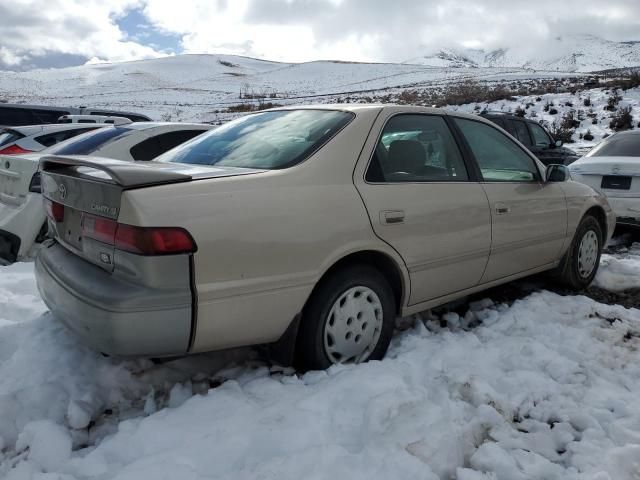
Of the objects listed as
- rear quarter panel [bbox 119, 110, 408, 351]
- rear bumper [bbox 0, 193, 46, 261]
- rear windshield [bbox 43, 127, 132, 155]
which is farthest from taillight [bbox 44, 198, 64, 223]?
rear windshield [bbox 43, 127, 132, 155]

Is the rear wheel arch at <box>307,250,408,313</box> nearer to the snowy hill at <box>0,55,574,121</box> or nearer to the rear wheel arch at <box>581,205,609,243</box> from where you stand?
the rear wheel arch at <box>581,205,609,243</box>

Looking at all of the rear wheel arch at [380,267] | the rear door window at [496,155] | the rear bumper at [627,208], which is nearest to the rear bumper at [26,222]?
the rear wheel arch at [380,267]

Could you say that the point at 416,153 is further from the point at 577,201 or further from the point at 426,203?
the point at 577,201

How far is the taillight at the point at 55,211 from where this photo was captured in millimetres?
2754

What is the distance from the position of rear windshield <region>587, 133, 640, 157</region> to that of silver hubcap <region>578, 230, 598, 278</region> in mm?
2589

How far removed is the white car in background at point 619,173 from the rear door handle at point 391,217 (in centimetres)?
426

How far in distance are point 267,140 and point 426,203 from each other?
0.99 m

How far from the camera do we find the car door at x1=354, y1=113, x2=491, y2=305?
288 centimetres

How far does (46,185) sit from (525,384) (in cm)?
281

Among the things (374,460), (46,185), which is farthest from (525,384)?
(46,185)

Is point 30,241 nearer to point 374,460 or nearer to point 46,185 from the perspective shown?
point 46,185

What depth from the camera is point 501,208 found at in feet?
11.7

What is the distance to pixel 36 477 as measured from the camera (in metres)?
1.98

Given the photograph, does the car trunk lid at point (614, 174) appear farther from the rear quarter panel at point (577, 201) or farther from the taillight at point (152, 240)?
the taillight at point (152, 240)
